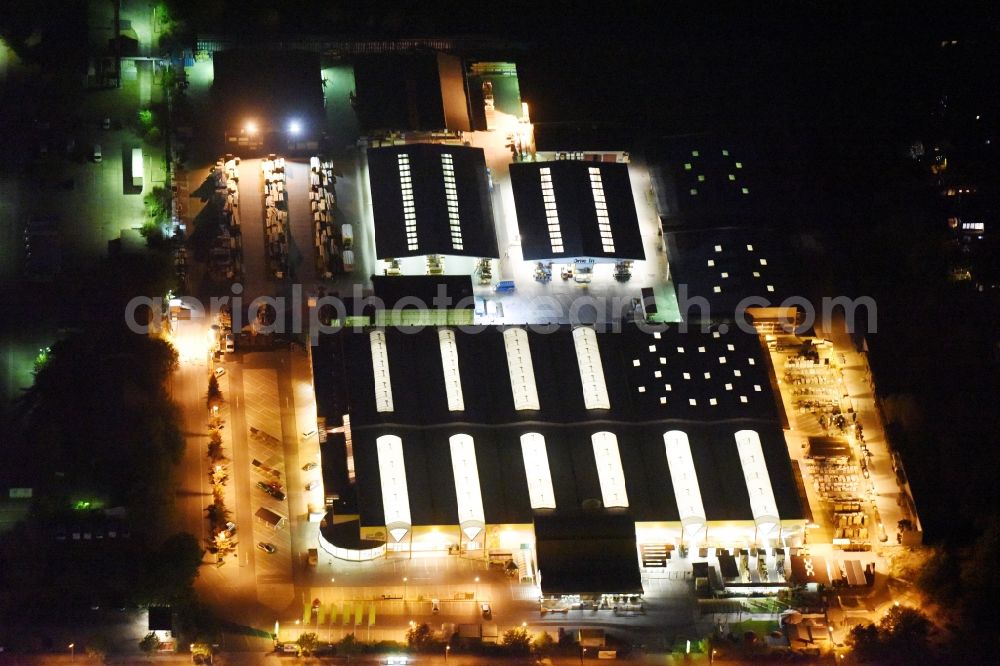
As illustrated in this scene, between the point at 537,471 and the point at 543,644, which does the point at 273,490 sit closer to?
the point at 537,471

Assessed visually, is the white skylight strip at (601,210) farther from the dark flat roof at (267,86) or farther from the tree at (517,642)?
the tree at (517,642)

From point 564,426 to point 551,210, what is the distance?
2575 cm

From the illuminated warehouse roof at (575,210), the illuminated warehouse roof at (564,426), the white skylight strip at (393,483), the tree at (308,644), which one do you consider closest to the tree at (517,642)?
the illuminated warehouse roof at (564,426)

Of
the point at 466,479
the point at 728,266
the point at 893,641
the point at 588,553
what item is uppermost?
the point at 728,266

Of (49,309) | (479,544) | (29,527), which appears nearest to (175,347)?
(49,309)

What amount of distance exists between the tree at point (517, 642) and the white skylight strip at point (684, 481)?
17913mm

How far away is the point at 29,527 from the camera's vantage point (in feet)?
373

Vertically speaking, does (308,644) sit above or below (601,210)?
below

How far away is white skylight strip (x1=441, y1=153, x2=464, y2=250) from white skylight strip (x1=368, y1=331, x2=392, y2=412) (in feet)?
44.0

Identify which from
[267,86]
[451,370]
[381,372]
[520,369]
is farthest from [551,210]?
[267,86]

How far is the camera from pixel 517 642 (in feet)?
363

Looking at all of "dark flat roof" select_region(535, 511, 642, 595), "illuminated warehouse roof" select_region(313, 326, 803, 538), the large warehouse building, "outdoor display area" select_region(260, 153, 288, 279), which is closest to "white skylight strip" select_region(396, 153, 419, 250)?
"illuminated warehouse roof" select_region(313, 326, 803, 538)

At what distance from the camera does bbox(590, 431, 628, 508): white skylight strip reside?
11850 centimetres

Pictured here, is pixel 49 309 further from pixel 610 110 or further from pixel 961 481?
pixel 961 481
